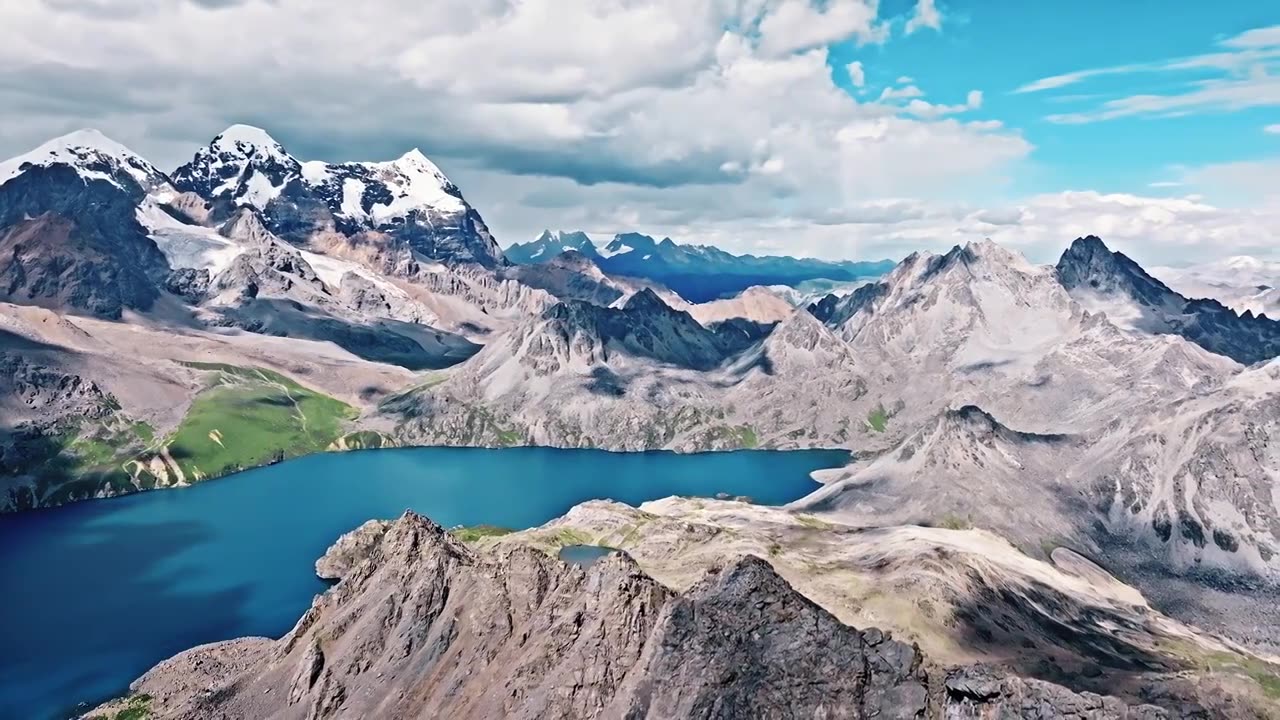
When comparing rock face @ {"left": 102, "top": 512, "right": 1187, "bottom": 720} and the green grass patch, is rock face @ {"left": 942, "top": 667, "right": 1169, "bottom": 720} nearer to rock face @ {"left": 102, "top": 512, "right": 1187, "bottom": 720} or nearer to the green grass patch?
rock face @ {"left": 102, "top": 512, "right": 1187, "bottom": 720}

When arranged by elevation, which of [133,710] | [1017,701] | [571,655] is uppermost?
[1017,701]

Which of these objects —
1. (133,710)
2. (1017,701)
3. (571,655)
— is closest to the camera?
(1017,701)

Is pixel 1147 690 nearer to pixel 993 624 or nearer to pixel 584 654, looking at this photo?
pixel 993 624

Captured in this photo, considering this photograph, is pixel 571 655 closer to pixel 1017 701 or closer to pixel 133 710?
pixel 1017 701

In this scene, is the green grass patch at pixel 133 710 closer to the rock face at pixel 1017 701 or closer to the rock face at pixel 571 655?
the rock face at pixel 571 655

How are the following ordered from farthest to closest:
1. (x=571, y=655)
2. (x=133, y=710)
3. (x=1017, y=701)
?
(x=133, y=710), (x=571, y=655), (x=1017, y=701)

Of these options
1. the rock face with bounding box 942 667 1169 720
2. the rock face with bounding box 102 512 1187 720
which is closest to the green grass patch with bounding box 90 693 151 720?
the rock face with bounding box 102 512 1187 720

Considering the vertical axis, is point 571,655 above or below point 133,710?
above

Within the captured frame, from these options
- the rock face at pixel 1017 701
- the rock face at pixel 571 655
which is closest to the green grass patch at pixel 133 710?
the rock face at pixel 571 655

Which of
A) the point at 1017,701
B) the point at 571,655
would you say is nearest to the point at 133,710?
the point at 571,655
